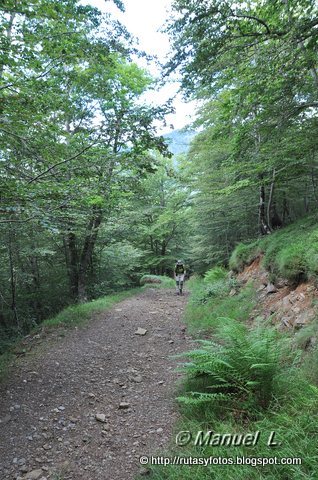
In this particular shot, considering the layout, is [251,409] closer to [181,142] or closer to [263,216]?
[263,216]

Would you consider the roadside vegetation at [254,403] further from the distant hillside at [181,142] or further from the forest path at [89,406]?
the distant hillside at [181,142]

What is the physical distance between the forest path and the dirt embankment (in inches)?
81.8

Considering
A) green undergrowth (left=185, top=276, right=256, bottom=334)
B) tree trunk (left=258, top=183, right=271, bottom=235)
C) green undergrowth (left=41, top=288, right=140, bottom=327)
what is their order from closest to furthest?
green undergrowth (left=185, top=276, right=256, bottom=334), green undergrowth (left=41, top=288, right=140, bottom=327), tree trunk (left=258, top=183, right=271, bottom=235)

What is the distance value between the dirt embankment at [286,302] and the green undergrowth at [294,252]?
0.81 ft

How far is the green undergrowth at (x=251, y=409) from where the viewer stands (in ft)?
7.48

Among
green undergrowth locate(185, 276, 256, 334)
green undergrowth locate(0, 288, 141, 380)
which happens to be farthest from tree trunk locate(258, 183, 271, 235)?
green undergrowth locate(0, 288, 141, 380)

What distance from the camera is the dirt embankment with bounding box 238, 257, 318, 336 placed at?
15.3 feet

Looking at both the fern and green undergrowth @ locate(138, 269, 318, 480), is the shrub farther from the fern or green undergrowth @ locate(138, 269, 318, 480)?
the fern

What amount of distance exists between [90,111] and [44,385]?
33.9ft

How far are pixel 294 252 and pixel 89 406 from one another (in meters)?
4.90

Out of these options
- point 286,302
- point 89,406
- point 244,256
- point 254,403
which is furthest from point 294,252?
point 89,406

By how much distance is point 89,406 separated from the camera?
4.17 metres

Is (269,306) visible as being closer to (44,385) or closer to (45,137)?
(44,385)

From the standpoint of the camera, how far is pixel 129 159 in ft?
17.3
